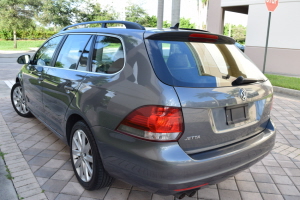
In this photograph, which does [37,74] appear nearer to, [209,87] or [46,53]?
[46,53]

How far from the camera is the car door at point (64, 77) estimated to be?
9.50 feet

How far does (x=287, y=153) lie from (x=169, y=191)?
266 cm

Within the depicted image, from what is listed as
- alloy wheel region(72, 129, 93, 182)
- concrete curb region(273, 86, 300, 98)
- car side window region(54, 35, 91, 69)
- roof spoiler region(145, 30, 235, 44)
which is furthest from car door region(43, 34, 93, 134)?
concrete curb region(273, 86, 300, 98)

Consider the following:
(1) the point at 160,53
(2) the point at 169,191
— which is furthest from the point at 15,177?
(1) the point at 160,53

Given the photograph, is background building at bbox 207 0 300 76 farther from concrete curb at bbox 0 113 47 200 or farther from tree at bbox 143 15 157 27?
tree at bbox 143 15 157 27

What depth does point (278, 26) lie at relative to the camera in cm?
1223

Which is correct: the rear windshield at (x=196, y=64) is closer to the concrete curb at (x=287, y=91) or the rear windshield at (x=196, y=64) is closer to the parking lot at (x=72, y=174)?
the parking lot at (x=72, y=174)

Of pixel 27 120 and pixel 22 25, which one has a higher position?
pixel 22 25

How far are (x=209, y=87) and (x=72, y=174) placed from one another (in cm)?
195

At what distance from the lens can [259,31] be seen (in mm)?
13016

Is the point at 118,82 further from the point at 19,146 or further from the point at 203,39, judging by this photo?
the point at 19,146

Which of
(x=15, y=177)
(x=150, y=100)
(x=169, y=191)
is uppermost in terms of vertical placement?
(x=150, y=100)

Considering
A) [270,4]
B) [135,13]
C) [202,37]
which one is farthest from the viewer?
[135,13]

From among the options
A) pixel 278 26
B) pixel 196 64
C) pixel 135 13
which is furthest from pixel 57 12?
pixel 196 64
